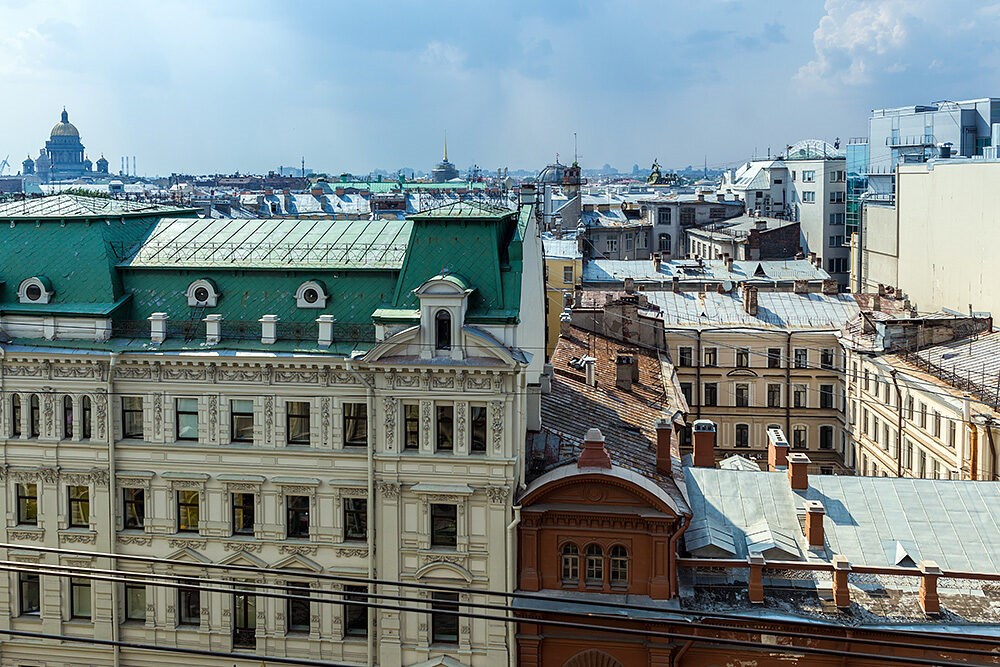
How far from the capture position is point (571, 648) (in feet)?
111

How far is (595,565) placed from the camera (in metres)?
34.4

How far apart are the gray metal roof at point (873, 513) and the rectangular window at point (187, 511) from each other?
15642 mm

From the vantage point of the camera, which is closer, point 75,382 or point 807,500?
point 75,382

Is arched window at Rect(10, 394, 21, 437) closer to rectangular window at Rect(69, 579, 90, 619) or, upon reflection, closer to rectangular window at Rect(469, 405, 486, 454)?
rectangular window at Rect(69, 579, 90, 619)

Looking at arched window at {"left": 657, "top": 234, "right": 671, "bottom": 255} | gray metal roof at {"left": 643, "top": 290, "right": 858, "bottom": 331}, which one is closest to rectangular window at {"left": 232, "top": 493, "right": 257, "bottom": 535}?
gray metal roof at {"left": 643, "top": 290, "right": 858, "bottom": 331}

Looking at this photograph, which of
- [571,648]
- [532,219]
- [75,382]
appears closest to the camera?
[571,648]

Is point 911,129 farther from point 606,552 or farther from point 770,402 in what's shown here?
point 606,552

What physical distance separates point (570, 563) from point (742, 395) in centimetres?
3305

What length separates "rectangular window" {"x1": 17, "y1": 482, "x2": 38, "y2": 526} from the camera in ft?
121

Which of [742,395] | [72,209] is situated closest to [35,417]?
[72,209]

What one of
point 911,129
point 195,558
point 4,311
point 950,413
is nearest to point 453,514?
point 195,558

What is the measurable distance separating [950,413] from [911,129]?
68.0 m

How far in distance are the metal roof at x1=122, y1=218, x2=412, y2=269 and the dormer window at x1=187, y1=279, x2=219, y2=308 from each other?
0.74 metres

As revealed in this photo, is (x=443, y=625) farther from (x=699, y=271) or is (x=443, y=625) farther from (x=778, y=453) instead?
(x=699, y=271)
